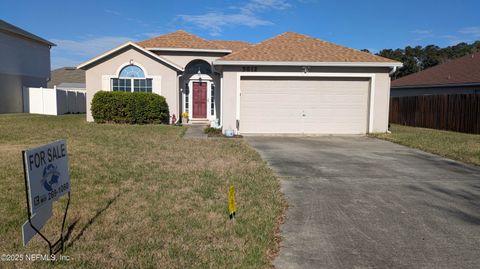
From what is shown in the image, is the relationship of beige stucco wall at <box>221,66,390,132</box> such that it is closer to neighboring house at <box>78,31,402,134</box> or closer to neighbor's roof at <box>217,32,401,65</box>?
neighboring house at <box>78,31,402,134</box>

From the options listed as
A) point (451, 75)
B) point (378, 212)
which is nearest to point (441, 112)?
point (451, 75)

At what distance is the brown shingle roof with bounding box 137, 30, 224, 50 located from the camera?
21.8 metres

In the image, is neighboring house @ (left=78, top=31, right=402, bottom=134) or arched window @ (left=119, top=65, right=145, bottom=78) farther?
arched window @ (left=119, top=65, right=145, bottom=78)

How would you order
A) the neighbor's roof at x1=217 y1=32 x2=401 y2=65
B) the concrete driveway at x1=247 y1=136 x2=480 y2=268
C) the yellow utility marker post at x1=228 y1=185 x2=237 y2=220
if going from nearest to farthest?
the concrete driveway at x1=247 y1=136 x2=480 y2=268
the yellow utility marker post at x1=228 y1=185 x2=237 y2=220
the neighbor's roof at x1=217 y1=32 x2=401 y2=65


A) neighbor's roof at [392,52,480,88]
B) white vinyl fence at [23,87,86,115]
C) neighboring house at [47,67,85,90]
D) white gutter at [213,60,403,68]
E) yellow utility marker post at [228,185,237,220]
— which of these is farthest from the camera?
neighboring house at [47,67,85,90]

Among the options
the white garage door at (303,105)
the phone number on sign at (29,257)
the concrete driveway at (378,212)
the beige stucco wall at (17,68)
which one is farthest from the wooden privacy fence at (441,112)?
the beige stucco wall at (17,68)

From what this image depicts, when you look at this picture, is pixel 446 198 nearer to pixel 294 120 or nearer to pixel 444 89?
pixel 294 120

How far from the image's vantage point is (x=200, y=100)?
22.2 m

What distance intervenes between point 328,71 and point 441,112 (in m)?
8.26

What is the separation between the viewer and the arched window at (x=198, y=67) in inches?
871

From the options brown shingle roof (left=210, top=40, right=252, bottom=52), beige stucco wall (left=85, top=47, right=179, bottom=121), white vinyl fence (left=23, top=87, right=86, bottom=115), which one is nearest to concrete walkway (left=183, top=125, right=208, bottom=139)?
beige stucco wall (left=85, top=47, right=179, bottom=121)

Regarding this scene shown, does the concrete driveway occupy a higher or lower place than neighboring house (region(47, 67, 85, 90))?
lower

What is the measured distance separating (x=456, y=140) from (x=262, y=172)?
1021 cm

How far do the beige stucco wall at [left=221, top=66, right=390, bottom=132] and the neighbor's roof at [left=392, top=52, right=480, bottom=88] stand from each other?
8347 millimetres
